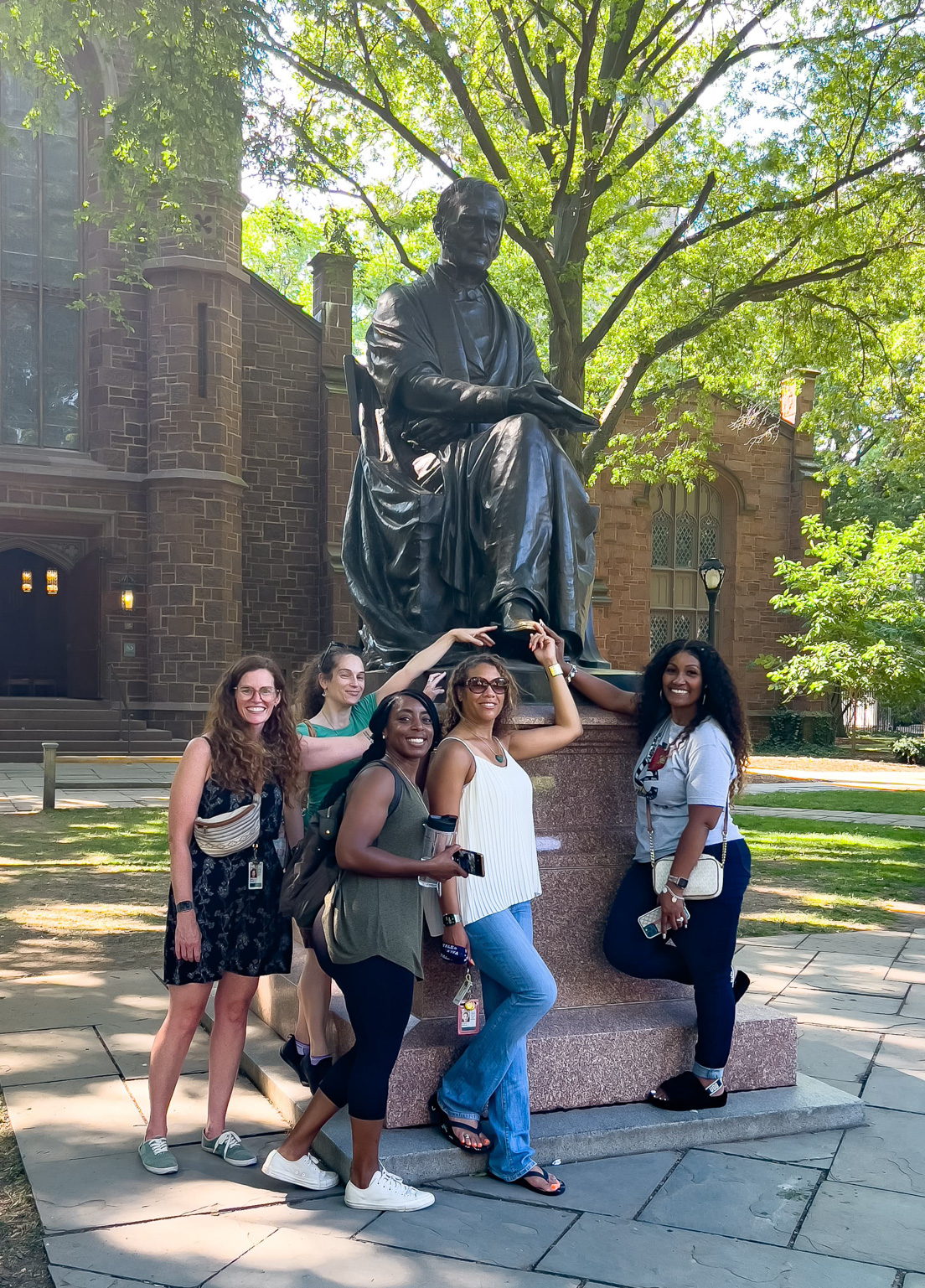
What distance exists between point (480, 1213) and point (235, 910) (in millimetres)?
1121

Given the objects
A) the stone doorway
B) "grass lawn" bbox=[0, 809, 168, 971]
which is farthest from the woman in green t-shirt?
the stone doorway

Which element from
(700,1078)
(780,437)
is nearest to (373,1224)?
(700,1078)

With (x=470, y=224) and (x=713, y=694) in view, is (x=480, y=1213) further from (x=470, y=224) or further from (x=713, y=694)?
(x=470, y=224)

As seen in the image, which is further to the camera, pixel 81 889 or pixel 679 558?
pixel 679 558

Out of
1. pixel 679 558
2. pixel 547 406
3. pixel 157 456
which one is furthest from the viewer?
pixel 679 558

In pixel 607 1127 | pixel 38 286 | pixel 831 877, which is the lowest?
pixel 831 877

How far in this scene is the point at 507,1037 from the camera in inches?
134

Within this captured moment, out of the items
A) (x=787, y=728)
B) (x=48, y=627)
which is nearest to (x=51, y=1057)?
(x=48, y=627)

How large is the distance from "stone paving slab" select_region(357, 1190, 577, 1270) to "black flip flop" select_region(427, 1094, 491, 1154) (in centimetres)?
16

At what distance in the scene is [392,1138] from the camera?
3527 millimetres

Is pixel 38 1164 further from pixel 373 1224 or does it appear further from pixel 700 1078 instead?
pixel 700 1078

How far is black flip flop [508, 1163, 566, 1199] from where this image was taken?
11.0ft

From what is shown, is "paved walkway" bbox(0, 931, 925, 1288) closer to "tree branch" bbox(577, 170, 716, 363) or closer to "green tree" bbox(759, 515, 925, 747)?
"tree branch" bbox(577, 170, 716, 363)

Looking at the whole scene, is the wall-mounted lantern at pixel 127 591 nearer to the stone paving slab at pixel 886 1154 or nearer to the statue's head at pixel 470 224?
the statue's head at pixel 470 224
